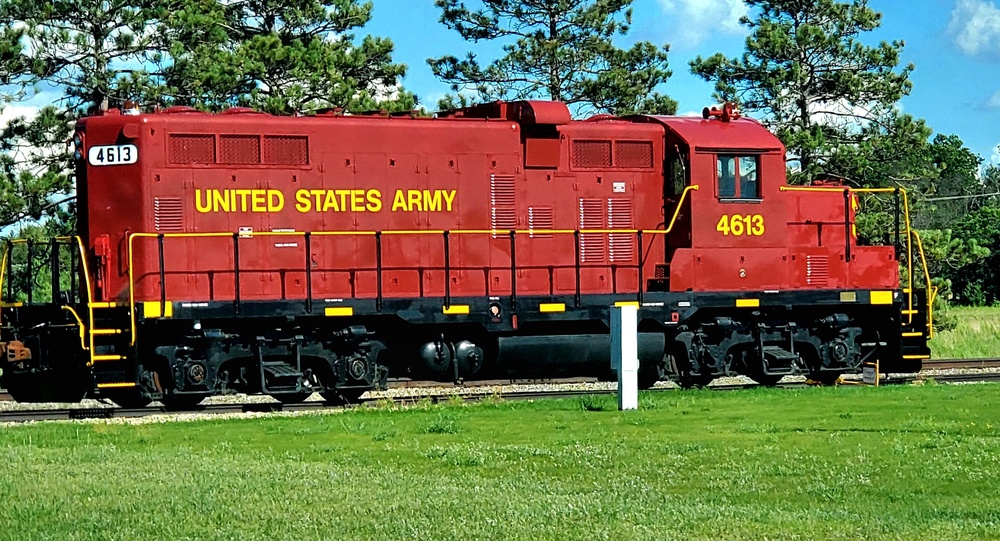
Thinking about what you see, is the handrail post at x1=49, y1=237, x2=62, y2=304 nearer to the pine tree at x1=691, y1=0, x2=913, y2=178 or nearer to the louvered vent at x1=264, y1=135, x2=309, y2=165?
the louvered vent at x1=264, y1=135, x2=309, y2=165

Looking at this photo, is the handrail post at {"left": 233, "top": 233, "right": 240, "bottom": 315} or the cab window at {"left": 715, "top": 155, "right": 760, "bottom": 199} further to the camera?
the cab window at {"left": 715, "top": 155, "right": 760, "bottom": 199}

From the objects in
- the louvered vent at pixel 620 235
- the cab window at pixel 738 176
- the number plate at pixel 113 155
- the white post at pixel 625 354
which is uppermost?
the number plate at pixel 113 155

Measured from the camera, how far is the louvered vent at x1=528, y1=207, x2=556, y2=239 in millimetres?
17781

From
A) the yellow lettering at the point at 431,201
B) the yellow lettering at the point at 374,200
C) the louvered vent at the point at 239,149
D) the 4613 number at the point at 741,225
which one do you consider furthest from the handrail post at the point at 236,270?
the 4613 number at the point at 741,225

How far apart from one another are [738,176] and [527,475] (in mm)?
9471

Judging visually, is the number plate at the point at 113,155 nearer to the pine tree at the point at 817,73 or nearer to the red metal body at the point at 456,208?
the red metal body at the point at 456,208

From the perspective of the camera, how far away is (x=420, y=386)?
19844mm

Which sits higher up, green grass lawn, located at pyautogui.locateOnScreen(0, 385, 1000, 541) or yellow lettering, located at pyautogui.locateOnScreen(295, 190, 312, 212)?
yellow lettering, located at pyautogui.locateOnScreen(295, 190, 312, 212)

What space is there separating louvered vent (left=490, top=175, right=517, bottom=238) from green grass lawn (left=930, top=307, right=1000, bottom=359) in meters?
13.8

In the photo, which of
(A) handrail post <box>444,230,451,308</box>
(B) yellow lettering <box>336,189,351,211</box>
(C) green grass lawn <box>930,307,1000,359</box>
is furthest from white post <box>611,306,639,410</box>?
(C) green grass lawn <box>930,307,1000,359</box>

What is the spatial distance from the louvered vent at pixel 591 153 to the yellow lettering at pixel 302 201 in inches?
148

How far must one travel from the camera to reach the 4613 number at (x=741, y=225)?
18109 mm

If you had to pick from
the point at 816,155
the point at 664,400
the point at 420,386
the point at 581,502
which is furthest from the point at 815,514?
the point at 816,155

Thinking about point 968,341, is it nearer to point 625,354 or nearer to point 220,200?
point 625,354
